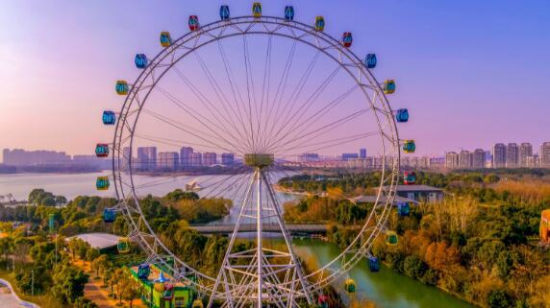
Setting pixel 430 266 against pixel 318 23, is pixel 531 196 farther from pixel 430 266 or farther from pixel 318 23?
pixel 318 23

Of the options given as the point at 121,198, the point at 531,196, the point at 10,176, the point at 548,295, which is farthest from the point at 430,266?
the point at 10,176

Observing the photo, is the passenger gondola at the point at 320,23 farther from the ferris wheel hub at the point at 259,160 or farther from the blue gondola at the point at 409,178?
the blue gondola at the point at 409,178

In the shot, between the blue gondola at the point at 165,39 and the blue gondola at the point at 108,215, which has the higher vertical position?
the blue gondola at the point at 165,39

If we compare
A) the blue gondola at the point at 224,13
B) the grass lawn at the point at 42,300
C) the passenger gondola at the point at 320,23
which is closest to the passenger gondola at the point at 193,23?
the blue gondola at the point at 224,13

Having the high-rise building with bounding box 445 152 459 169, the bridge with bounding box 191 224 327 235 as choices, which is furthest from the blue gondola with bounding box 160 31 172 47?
the high-rise building with bounding box 445 152 459 169

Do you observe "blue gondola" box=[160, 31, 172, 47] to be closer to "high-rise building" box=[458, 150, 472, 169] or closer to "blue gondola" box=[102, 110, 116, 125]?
"blue gondola" box=[102, 110, 116, 125]
